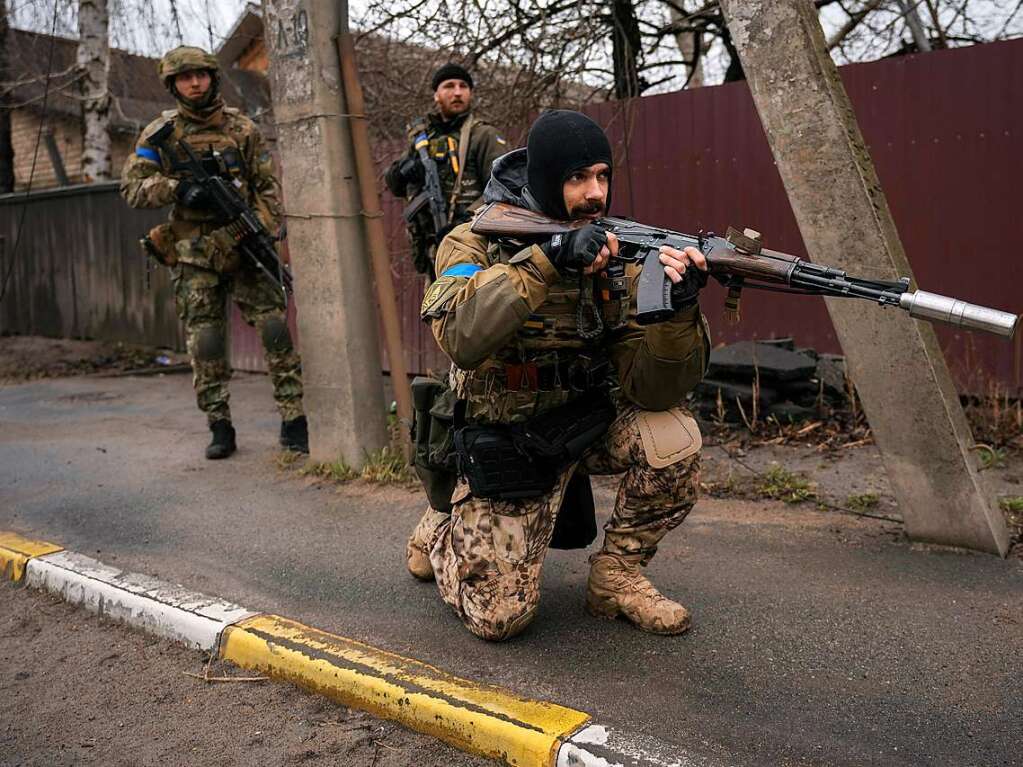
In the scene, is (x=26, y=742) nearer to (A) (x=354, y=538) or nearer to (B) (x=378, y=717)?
(B) (x=378, y=717)

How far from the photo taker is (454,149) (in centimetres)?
556

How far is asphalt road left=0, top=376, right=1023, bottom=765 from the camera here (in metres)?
2.45

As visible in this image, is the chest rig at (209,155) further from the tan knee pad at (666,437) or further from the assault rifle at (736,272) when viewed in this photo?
the tan knee pad at (666,437)

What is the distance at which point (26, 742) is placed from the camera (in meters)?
2.66

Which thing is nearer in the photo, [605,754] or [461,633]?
[605,754]

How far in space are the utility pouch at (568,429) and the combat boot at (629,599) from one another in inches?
14.9

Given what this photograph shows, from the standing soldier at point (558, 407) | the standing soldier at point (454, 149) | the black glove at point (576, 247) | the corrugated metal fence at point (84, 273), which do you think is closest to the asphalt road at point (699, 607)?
the standing soldier at point (558, 407)

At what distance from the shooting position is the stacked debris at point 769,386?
5.69m

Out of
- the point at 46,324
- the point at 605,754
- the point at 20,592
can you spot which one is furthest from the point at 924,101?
the point at 46,324

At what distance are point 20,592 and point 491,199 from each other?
257 cm

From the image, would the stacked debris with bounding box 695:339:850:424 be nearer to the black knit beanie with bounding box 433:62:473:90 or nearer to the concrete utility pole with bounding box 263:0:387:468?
the concrete utility pole with bounding box 263:0:387:468

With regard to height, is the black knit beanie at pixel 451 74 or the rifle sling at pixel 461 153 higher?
the black knit beanie at pixel 451 74

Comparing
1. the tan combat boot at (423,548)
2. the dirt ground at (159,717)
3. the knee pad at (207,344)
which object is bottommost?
the dirt ground at (159,717)

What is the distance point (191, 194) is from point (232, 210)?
238 mm
